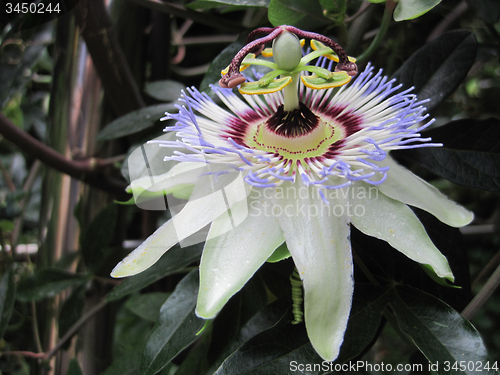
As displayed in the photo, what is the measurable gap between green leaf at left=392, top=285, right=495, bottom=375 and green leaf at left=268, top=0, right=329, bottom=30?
505 mm

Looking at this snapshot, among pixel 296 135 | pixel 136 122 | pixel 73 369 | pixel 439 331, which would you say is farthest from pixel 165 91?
pixel 439 331

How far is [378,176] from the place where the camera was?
Result: 23.9 inches

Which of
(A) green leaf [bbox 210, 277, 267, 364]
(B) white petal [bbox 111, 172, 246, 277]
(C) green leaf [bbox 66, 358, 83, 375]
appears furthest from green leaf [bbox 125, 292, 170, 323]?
(B) white petal [bbox 111, 172, 246, 277]

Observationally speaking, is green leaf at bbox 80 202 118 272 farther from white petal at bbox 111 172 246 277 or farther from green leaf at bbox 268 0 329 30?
green leaf at bbox 268 0 329 30

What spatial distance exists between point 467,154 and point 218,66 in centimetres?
48

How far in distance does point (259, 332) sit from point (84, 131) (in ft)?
2.45

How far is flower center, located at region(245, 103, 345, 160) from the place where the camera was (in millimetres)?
720

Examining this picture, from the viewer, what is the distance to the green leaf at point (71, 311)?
930 millimetres

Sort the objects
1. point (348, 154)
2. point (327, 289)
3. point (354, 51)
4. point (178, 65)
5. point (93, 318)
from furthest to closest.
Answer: point (178, 65) < point (93, 318) < point (354, 51) < point (348, 154) < point (327, 289)

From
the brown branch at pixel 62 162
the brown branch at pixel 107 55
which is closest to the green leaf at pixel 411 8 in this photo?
the brown branch at pixel 107 55

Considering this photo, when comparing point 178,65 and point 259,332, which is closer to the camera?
point 259,332

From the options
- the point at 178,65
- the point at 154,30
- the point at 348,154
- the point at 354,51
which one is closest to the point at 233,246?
the point at 348,154

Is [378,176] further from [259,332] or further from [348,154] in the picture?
[259,332]

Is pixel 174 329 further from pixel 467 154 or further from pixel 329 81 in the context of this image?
pixel 467 154
